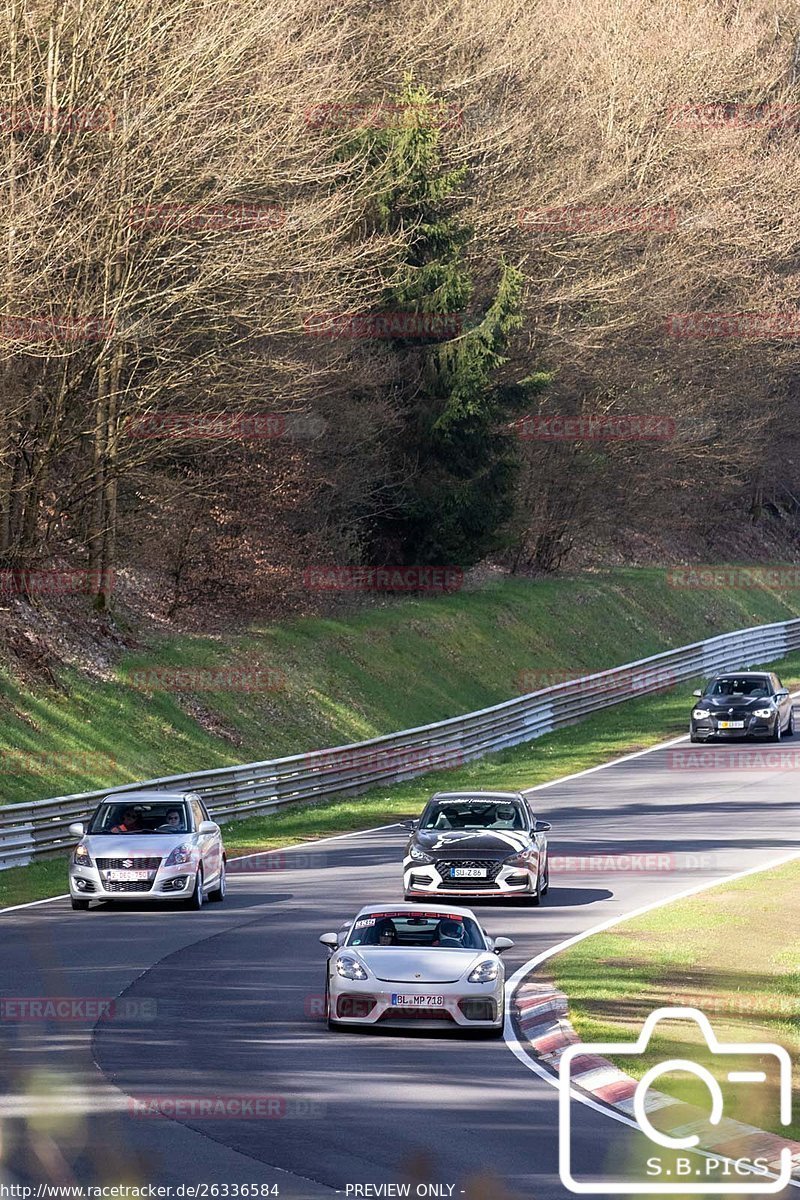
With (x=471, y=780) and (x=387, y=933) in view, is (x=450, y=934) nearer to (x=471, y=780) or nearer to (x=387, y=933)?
(x=387, y=933)

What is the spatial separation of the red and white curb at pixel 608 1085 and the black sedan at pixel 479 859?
5.82 m

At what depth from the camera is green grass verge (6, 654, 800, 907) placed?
27172 mm

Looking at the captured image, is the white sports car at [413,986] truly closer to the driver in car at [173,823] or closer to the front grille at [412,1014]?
the front grille at [412,1014]

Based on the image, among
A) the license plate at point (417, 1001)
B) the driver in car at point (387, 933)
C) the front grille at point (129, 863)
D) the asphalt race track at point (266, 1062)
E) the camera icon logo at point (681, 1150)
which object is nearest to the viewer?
the camera icon logo at point (681, 1150)

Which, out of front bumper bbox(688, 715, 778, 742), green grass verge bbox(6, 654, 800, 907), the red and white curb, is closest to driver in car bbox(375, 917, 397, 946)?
the red and white curb

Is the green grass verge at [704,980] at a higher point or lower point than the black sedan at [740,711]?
lower

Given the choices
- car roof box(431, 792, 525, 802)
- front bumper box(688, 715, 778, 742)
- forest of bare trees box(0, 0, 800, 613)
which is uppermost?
forest of bare trees box(0, 0, 800, 613)

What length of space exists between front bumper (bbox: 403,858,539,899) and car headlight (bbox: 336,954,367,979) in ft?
26.1

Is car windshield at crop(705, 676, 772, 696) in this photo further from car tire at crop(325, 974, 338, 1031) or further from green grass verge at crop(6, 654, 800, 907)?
car tire at crop(325, 974, 338, 1031)

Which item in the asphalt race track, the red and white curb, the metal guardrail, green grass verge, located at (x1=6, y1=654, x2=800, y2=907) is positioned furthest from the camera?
the metal guardrail

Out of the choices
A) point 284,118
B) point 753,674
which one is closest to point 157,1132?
point 284,118

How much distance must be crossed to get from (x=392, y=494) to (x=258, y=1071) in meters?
34.7

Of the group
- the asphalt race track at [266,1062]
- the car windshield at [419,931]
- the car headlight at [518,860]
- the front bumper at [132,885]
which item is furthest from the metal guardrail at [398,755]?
the car windshield at [419,931]

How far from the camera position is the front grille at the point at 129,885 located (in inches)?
894
